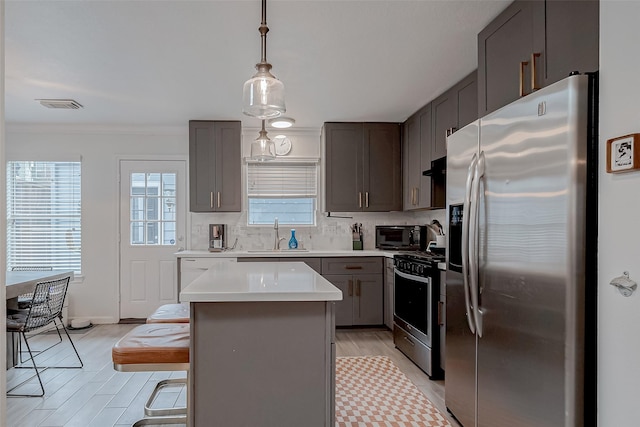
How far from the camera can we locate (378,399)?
2.88 m

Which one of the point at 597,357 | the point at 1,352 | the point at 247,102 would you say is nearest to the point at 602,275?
the point at 597,357

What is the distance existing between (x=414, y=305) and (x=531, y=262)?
1.85 m

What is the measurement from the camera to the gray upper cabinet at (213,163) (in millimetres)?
4809

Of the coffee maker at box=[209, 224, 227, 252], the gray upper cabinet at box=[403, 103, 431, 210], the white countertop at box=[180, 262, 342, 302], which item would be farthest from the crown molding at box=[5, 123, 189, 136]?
the white countertop at box=[180, 262, 342, 302]

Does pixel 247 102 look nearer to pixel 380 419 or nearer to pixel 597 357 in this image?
pixel 597 357

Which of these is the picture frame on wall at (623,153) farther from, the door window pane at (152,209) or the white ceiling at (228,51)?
the door window pane at (152,209)

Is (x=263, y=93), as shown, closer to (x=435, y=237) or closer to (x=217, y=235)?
(x=435, y=237)

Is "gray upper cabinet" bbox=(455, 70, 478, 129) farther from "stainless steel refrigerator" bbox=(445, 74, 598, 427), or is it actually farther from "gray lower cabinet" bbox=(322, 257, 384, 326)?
"gray lower cabinet" bbox=(322, 257, 384, 326)

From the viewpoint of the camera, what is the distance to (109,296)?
16.8 ft

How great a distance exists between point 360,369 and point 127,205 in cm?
342

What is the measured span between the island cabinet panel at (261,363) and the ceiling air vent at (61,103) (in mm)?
3252

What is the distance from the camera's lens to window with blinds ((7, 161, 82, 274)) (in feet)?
16.6

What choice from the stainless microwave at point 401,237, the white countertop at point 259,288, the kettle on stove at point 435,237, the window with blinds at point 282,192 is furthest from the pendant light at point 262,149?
the stainless microwave at point 401,237

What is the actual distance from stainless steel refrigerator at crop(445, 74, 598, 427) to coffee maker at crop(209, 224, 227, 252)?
10.9 ft
